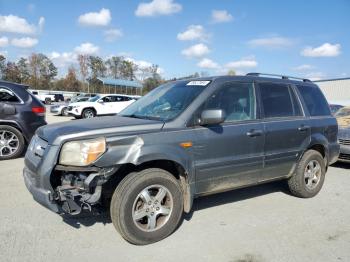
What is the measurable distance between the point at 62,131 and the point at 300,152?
11.8 ft

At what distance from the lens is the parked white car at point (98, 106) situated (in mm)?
21625

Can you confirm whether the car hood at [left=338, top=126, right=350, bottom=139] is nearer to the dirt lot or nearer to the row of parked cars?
the dirt lot

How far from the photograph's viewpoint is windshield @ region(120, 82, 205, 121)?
4434 millimetres

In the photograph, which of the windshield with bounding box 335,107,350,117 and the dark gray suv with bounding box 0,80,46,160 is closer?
the dark gray suv with bounding box 0,80,46,160

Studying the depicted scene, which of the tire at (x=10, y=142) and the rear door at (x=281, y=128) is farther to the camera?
the tire at (x=10, y=142)

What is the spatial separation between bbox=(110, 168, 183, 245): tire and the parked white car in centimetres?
1797

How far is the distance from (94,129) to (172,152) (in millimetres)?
889

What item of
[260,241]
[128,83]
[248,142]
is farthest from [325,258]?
[128,83]

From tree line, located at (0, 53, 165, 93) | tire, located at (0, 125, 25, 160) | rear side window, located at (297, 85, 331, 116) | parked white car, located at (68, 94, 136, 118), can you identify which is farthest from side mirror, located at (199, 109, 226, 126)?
tree line, located at (0, 53, 165, 93)

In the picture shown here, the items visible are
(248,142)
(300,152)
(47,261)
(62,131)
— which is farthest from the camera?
(300,152)

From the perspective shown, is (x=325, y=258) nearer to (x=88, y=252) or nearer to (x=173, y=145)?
(x=173, y=145)

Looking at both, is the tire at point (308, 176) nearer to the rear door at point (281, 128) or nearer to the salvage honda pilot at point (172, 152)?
the salvage honda pilot at point (172, 152)

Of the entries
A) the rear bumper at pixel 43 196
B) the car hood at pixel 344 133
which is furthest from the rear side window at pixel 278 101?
the car hood at pixel 344 133

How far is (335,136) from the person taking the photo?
6312 millimetres
